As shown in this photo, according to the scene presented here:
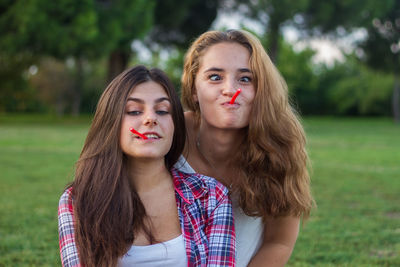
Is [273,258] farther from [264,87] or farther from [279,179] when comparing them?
[264,87]

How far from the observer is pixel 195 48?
9.03 feet

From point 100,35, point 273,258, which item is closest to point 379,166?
point 273,258

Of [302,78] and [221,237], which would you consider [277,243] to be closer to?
[221,237]

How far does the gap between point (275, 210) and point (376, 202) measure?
12.8ft

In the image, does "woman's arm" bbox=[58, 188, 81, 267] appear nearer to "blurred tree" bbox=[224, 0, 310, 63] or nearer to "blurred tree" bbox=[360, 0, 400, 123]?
"blurred tree" bbox=[224, 0, 310, 63]

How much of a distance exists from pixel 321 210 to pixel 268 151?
3.25 meters

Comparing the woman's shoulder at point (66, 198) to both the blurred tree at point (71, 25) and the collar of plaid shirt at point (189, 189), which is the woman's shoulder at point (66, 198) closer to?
the collar of plaid shirt at point (189, 189)

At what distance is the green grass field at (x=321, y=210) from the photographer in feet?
12.3

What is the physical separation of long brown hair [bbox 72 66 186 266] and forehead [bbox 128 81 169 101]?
2 centimetres

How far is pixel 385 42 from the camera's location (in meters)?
27.8

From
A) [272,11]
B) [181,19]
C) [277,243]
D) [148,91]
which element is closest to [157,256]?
[148,91]

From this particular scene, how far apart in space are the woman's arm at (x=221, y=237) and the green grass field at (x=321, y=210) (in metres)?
0.96

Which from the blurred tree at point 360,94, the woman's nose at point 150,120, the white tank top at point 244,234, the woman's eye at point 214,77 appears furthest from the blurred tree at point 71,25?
the blurred tree at point 360,94

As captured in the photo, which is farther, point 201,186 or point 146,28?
point 146,28
